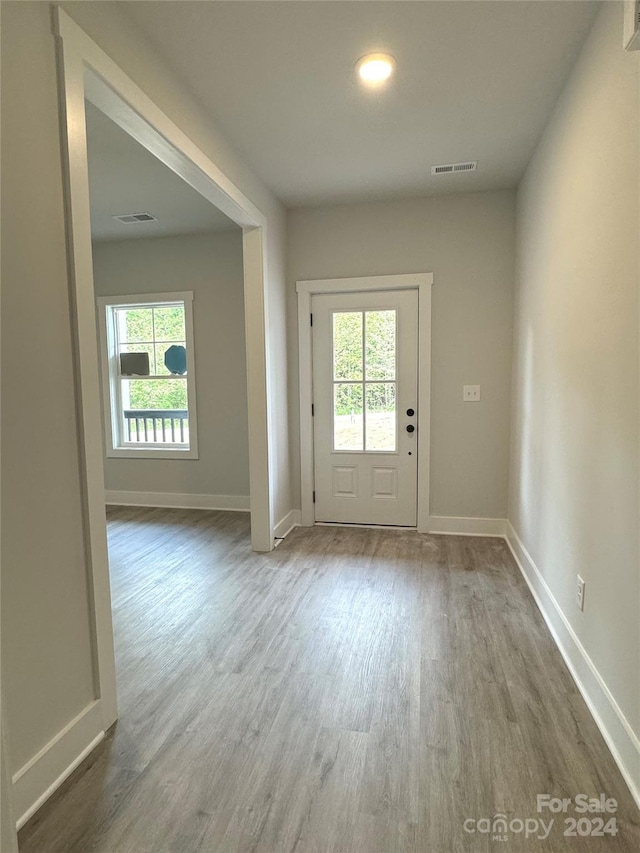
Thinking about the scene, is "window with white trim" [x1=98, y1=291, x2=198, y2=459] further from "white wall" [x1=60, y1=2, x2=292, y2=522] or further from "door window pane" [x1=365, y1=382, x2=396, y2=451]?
"door window pane" [x1=365, y1=382, x2=396, y2=451]

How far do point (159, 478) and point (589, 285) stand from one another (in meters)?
4.32

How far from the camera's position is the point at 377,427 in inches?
161

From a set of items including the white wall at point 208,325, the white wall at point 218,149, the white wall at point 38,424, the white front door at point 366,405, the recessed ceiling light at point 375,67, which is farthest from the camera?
the white wall at point 208,325

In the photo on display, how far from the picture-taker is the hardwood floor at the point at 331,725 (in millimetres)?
1388

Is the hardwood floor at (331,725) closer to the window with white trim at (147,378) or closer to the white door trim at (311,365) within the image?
the white door trim at (311,365)

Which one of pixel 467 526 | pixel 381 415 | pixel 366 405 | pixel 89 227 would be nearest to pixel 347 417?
pixel 366 405

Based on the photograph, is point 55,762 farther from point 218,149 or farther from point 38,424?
point 218,149

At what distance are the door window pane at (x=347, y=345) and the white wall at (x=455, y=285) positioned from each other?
36 cm

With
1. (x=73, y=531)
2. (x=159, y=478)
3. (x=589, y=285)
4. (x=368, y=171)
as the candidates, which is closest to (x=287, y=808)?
(x=73, y=531)

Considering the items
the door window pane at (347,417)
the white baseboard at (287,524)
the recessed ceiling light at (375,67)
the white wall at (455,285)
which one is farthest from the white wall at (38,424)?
the door window pane at (347,417)

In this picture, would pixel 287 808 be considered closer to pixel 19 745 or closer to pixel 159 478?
pixel 19 745

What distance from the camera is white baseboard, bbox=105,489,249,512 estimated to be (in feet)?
15.9

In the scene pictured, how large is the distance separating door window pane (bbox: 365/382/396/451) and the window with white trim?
1897 mm

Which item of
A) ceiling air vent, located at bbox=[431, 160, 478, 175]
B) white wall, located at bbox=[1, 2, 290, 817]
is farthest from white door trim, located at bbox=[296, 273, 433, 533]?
white wall, located at bbox=[1, 2, 290, 817]
